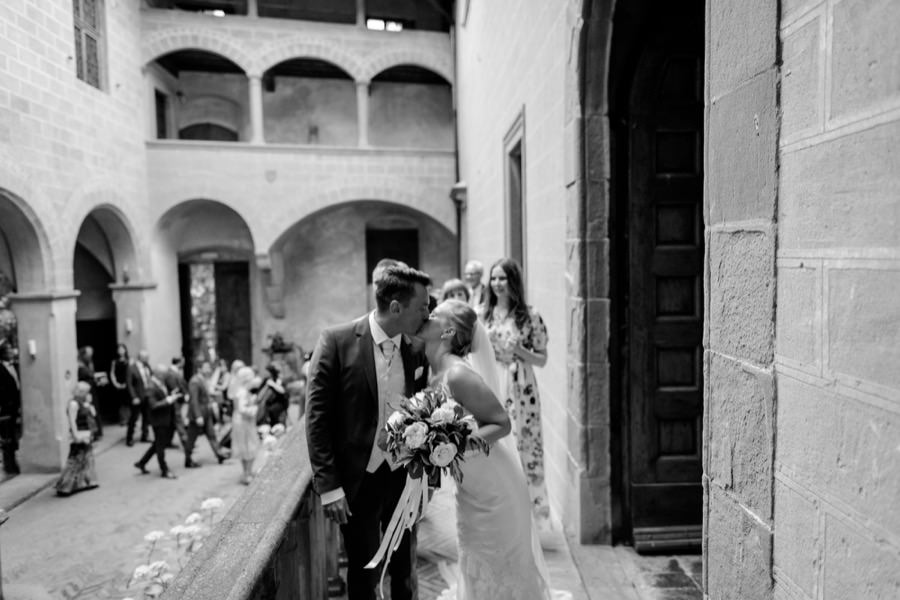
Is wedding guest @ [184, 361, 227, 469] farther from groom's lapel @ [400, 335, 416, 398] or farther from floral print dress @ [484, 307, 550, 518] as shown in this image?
groom's lapel @ [400, 335, 416, 398]

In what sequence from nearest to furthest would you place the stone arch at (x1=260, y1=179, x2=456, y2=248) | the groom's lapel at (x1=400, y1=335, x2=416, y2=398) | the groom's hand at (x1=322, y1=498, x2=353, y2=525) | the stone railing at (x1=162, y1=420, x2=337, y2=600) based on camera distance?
the stone railing at (x1=162, y1=420, x2=337, y2=600)
the groom's hand at (x1=322, y1=498, x2=353, y2=525)
the groom's lapel at (x1=400, y1=335, x2=416, y2=398)
the stone arch at (x1=260, y1=179, x2=456, y2=248)

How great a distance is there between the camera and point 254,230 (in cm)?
1328

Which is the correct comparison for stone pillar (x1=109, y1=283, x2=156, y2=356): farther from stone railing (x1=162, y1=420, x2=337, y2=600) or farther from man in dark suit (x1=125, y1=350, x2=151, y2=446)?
stone railing (x1=162, y1=420, x2=337, y2=600)

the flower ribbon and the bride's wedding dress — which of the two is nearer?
the flower ribbon

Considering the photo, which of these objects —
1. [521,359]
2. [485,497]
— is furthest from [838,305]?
[521,359]

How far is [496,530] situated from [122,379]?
37.3ft

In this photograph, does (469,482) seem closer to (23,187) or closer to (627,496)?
(627,496)

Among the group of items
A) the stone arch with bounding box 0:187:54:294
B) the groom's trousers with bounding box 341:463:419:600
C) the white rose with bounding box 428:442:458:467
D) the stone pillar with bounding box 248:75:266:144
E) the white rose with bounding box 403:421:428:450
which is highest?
the stone pillar with bounding box 248:75:266:144

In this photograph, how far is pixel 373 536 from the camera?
8.38 ft

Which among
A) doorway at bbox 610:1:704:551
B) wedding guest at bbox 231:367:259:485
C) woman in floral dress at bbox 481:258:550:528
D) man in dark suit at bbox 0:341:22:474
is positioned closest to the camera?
doorway at bbox 610:1:704:551

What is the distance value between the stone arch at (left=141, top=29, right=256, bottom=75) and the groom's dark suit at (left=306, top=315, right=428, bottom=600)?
41.5 ft

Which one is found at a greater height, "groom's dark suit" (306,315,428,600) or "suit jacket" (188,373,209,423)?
"groom's dark suit" (306,315,428,600)

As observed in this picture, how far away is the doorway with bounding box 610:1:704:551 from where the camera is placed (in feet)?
11.0

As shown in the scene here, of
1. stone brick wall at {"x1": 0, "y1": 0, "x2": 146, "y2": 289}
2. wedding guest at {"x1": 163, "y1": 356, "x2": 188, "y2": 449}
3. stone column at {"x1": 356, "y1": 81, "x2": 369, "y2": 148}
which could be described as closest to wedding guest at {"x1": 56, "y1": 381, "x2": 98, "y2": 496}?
wedding guest at {"x1": 163, "y1": 356, "x2": 188, "y2": 449}
